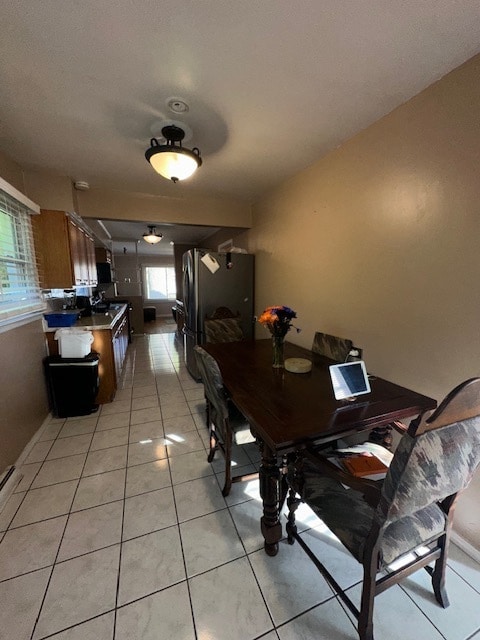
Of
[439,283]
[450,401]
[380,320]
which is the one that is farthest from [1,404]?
[439,283]

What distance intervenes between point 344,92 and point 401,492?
6.73 ft

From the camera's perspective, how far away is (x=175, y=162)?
1741 millimetres

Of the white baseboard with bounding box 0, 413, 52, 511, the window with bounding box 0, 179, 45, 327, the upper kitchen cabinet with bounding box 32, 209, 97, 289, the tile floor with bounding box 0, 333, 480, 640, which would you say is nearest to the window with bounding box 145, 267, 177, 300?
the upper kitchen cabinet with bounding box 32, 209, 97, 289

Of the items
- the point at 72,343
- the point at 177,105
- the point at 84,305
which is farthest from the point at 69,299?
the point at 177,105

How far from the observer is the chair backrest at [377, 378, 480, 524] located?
2.35 feet

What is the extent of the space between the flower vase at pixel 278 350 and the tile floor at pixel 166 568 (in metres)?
0.80

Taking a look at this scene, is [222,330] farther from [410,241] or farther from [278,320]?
[410,241]

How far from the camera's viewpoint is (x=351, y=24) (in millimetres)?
1088

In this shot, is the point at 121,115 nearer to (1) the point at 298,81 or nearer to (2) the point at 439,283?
(1) the point at 298,81

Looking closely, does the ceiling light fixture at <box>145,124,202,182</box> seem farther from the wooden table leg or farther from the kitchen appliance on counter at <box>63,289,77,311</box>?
the kitchen appliance on counter at <box>63,289,77,311</box>

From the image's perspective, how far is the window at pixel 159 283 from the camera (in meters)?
9.59

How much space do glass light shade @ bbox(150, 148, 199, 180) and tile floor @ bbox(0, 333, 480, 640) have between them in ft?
7.22

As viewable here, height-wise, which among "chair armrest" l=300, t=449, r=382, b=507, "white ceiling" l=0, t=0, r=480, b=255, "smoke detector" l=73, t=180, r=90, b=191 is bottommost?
"chair armrest" l=300, t=449, r=382, b=507

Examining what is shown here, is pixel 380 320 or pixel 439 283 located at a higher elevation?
pixel 439 283
